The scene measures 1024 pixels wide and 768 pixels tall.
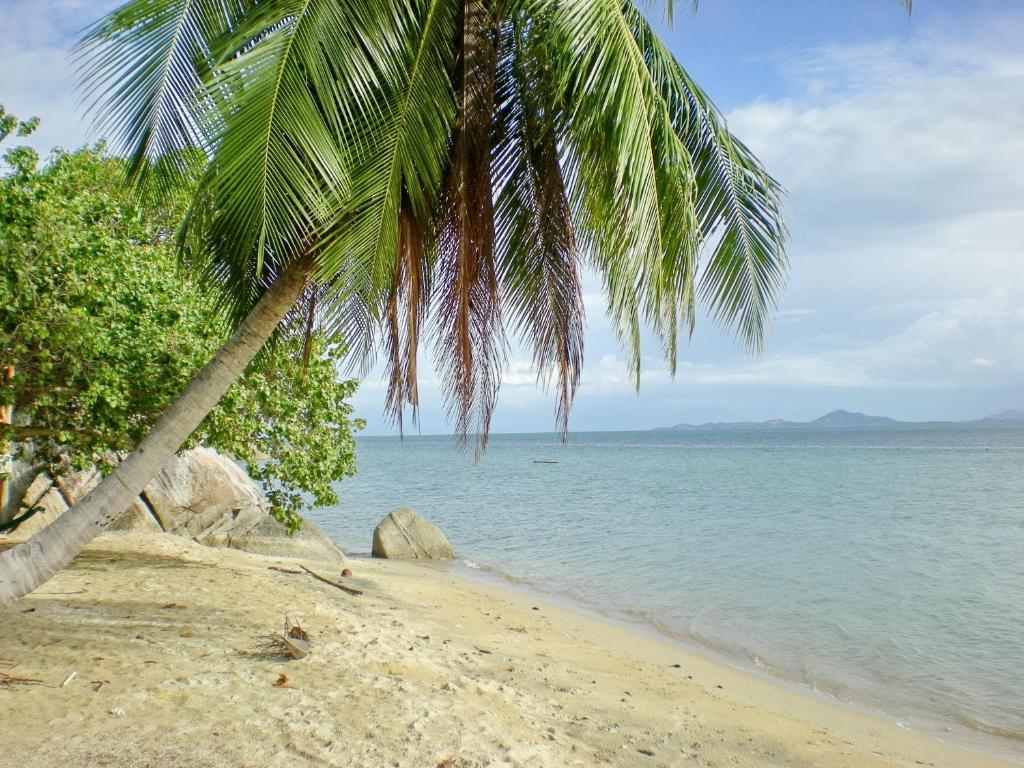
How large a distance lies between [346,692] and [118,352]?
14.4 ft

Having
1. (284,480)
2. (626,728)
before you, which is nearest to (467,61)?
(626,728)

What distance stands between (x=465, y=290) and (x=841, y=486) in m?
38.3

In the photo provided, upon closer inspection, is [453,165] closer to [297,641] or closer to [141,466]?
[141,466]

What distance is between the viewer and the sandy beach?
516 cm

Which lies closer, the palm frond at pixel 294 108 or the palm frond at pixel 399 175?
the palm frond at pixel 294 108

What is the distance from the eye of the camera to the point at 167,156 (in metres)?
6.23

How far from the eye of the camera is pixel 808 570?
17797mm

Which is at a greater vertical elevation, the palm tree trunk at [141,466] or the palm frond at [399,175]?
the palm frond at [399,175]

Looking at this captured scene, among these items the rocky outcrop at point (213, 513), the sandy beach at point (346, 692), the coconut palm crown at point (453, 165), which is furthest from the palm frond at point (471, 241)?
the rocky outcrop at point (213, 513)

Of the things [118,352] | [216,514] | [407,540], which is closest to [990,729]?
[118,352]

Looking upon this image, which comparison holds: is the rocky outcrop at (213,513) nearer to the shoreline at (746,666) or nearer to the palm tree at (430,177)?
the shoreline at (746,666)

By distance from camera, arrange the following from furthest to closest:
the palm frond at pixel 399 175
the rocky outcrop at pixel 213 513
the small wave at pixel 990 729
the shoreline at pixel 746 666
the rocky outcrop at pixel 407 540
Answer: the rocky outcrop at pixel 407 540, the rocky outcrop at pixel 213 513, the small wave at pixel 990 729, the shoreline at pixel 746 666, the palm frond at pixel 399 175

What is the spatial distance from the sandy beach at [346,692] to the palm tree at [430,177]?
3.98 ft

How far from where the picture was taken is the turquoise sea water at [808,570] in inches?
412
